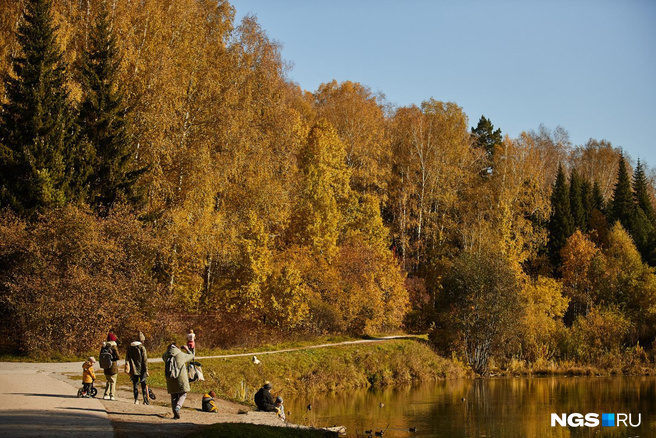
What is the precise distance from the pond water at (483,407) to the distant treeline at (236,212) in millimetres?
7273

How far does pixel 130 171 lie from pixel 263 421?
19.8 meters

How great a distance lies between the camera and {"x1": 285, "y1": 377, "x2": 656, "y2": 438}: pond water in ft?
80.8

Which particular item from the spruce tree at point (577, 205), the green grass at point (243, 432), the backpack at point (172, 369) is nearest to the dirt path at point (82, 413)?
the green grass at point (243, 432)

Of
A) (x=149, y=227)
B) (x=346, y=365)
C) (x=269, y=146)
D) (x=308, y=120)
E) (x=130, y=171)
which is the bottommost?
(x=346, y=365)

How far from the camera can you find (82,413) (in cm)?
1561

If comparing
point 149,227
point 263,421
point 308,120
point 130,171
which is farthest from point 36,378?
point 308,120

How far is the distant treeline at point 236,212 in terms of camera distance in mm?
30234

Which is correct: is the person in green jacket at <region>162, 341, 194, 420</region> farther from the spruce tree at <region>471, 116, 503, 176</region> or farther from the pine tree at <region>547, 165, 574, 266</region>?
the spruce tree at <region>471, 116, 503, 176</region>

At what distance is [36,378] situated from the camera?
21.3 m

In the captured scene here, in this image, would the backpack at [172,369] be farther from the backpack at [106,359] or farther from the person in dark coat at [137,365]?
the backpack at [106,359]

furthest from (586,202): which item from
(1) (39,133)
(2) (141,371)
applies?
(2) (141,371)

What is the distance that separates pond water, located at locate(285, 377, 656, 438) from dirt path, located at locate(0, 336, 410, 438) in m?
6.06

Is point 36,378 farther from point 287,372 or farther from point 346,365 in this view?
point 346,365

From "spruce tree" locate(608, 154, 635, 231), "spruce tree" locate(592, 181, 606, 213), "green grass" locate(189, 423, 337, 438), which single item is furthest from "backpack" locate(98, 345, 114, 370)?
"spruce tree" locate(592, 181, 606, 213)
